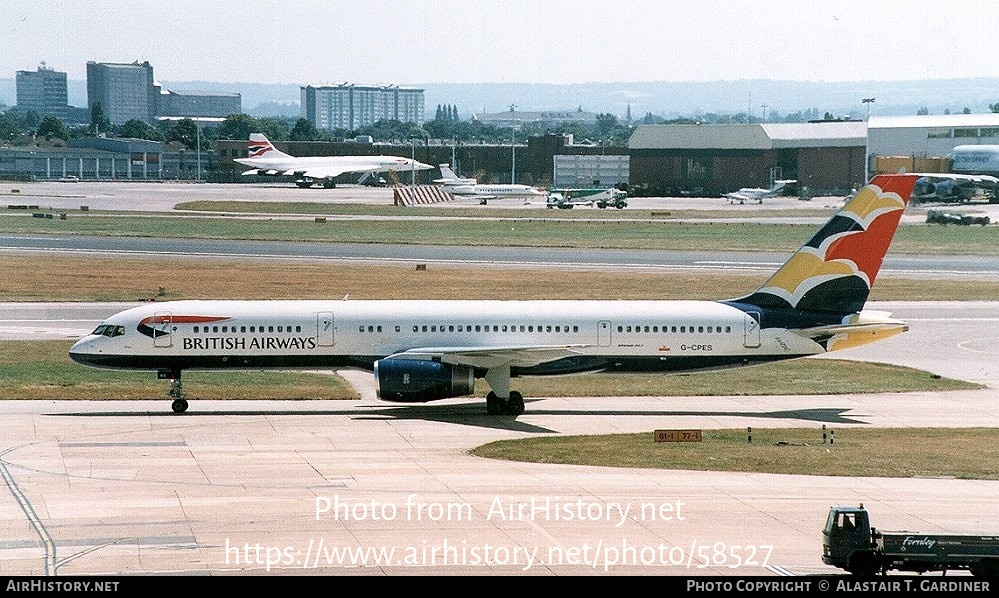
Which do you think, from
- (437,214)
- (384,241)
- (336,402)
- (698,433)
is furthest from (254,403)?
(437,214)

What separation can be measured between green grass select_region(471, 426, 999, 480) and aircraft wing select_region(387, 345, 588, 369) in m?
5.23

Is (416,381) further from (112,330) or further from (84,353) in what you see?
(84,353)

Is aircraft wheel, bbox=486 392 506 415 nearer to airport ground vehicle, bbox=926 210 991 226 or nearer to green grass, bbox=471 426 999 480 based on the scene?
green grass, bbox=471 426 999 480

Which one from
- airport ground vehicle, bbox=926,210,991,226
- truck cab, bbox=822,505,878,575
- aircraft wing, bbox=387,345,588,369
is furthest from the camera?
airport ground vehicle, bbox=926,210,991,226

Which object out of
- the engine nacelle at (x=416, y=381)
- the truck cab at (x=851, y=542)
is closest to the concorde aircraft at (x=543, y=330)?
the engine nacelle at (x=416, y=381)

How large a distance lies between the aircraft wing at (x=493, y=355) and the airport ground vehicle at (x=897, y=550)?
23581 millimetres

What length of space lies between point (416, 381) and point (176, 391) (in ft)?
30.7

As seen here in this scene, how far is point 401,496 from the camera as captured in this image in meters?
33.9

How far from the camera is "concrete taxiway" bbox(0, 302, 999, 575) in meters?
27.7

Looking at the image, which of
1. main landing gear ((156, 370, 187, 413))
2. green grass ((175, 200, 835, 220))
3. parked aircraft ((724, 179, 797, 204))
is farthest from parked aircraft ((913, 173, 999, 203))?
main landing gear ((156, 370, 187, 413))

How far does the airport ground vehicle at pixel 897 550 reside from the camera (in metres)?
24.2

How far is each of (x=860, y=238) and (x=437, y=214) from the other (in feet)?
354

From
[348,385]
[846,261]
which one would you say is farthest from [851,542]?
[348,385]
